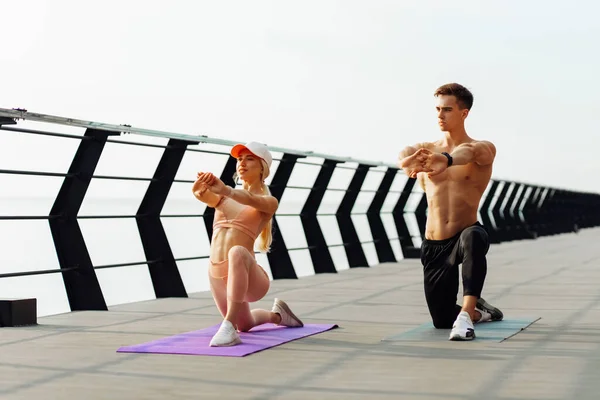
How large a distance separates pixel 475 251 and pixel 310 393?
2.21 metres

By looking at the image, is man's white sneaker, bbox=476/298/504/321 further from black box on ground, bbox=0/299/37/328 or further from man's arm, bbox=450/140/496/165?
black box on ground, bbox=0/299/37/328

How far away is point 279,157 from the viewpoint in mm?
11383

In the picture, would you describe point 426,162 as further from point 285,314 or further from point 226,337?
point 226,337

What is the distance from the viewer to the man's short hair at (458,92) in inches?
246

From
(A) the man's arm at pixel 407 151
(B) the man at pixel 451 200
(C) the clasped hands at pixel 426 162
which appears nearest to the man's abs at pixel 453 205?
(B) the man at pixel 451 200

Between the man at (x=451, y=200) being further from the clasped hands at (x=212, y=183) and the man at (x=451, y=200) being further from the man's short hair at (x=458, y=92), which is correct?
the clasped hands at (x=212, y=183)

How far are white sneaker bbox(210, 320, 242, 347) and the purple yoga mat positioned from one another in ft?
0.11

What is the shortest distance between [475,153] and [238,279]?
63.0 inches

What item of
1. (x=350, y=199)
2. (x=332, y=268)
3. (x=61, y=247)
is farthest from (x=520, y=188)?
(x=61, y=247)

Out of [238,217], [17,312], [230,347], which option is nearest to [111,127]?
[17,312]

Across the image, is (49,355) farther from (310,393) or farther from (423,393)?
(423,393)

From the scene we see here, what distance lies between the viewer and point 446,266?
20.6ft

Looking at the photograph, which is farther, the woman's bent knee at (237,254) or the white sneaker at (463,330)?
the white sneaker at (463,330)

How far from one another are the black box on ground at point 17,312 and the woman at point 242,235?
141cm
